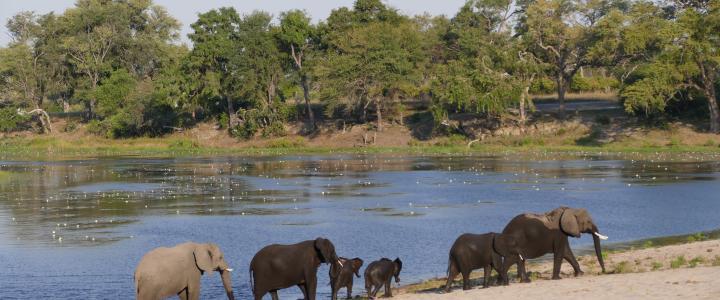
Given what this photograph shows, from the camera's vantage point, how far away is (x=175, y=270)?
18125mm

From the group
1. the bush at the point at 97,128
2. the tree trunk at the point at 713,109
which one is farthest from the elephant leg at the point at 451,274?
the bush at the point at 97,128

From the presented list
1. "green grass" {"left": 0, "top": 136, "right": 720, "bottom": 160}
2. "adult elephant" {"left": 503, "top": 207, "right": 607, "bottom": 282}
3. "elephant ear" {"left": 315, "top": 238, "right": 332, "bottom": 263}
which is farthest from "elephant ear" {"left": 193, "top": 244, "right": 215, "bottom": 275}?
"green grass" {"left": 0, "top": 136, "right": 720, "bottom": 160}

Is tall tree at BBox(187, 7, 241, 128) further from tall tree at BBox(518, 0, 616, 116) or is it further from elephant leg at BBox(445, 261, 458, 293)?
elephant leg at BBox(445, 261, 458, 293)

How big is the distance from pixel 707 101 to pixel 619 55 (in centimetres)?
771

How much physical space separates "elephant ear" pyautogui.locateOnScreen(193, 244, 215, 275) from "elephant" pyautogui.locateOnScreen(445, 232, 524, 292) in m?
4.84

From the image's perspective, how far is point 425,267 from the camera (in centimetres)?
2538

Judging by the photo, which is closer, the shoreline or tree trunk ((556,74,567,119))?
the shoreline

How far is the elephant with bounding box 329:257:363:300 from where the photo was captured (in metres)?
20.1

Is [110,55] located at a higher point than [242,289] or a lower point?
higher

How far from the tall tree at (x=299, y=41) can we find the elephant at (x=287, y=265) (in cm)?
7574

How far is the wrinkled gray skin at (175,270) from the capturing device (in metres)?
17.9

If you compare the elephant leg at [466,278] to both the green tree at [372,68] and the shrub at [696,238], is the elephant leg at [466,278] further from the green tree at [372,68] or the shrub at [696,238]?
the green tree at [372,68]

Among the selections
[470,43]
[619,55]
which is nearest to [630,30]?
[619,55]

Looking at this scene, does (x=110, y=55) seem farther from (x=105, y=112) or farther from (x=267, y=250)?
(x=267, y=250)
